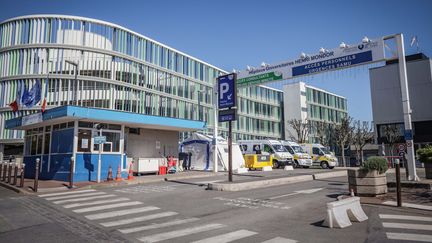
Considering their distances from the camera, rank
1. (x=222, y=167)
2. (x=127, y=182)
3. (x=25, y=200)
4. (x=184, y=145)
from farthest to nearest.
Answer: (x=184, y=145) < (x=222, y=167) < (x=127, y=182) < (x=25, y=200)

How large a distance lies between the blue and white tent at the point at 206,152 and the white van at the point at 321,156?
11.6 meters

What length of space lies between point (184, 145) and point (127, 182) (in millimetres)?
13556

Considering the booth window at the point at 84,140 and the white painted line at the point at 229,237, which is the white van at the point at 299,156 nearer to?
the booth window at the point at 84,140

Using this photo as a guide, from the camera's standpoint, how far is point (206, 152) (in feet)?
97.7

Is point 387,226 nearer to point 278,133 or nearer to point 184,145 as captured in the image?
point 184,145

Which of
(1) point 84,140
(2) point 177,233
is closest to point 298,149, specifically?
(1) point 84,140

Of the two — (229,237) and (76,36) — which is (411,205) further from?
(76,36)

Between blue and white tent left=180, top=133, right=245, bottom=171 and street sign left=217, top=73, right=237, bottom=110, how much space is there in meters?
10.9

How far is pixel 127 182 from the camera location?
1859 cm

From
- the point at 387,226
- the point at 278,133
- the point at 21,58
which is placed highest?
the point at 21,58

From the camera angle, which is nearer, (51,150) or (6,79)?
(51,150)

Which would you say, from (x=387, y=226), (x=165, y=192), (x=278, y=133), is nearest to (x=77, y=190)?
(x=165, y=192)

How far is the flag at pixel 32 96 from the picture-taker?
23.4 metres

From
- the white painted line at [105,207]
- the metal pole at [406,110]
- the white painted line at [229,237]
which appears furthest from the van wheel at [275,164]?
the white painted line at [229,237]
